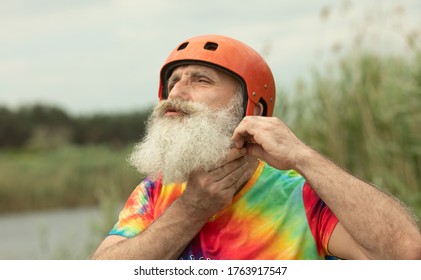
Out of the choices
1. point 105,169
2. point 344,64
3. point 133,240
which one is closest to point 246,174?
point 133,240

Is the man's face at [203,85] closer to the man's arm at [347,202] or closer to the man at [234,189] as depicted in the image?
the man at [234,189]

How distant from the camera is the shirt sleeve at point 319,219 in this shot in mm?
3609

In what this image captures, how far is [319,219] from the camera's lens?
3686 mm

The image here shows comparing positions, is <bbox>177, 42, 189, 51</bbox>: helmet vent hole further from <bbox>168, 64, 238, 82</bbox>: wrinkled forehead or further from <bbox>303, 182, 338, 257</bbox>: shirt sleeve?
<bbox>303, 182, 338, 257</bbox>: shirt sleeve

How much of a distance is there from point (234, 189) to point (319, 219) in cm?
42

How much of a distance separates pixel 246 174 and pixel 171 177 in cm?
37

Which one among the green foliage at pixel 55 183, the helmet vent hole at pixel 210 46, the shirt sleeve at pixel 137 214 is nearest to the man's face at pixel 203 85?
the helmet vent hole at pixel 210 46

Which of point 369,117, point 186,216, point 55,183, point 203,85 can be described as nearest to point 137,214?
point 186,216

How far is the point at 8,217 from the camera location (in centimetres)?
2403

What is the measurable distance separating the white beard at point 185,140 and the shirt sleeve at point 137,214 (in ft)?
0.35

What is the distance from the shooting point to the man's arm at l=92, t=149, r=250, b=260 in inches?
147

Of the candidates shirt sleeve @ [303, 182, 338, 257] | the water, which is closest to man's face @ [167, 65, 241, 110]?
shirt sleeve @ [303, 182, 338, 257]
